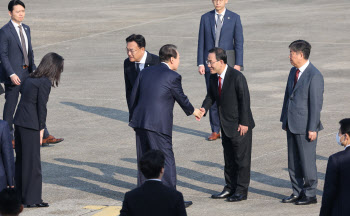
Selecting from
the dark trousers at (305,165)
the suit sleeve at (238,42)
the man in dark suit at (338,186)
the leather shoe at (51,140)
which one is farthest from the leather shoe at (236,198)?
the leather shoe at (51,140)

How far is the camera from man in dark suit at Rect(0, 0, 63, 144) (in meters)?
12.6

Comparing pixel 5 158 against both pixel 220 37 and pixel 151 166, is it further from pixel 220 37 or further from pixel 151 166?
pixel 220 37

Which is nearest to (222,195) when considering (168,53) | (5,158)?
(168,53)

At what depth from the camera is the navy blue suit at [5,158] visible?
830 centimetres

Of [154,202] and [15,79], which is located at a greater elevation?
[15,79]

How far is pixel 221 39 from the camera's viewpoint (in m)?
13.3

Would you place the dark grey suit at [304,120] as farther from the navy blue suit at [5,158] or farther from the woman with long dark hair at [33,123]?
the navy blue suit at [5,158]

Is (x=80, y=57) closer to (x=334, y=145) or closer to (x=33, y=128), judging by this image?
(x=334, y=145)

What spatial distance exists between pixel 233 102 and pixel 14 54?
420 centimetres

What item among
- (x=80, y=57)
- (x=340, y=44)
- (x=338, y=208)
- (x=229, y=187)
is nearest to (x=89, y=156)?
(x=229, y=187)

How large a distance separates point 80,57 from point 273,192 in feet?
39.5

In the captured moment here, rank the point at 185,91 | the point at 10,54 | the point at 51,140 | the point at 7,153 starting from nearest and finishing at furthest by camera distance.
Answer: the point at 7,153 → the point at 10,54 → the point at 51,140 → the point at 185,91

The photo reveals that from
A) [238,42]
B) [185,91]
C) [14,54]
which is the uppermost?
[238,42]

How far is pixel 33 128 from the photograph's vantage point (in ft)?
31.9
